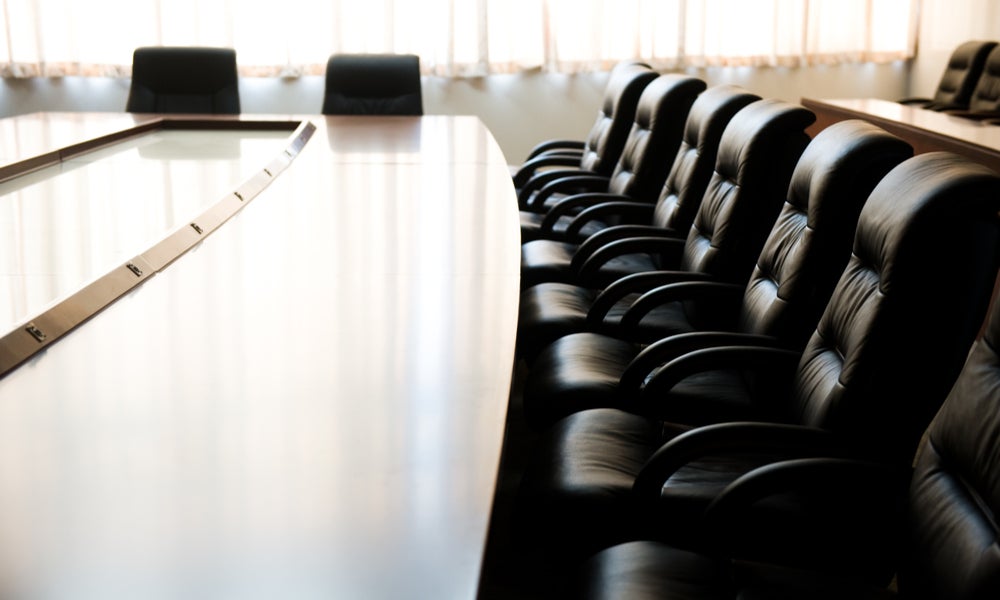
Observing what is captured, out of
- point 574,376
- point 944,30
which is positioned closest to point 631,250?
point 574,376

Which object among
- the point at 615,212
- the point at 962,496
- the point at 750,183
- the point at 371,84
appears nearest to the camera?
the point at 962,496

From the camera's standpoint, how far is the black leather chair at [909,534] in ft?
4.91

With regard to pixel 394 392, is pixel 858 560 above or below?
below

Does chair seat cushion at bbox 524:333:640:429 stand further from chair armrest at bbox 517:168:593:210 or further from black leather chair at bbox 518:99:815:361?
chair armrest at bbox 517:168:593:210

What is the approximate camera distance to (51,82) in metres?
7.30

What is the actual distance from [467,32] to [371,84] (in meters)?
1.70

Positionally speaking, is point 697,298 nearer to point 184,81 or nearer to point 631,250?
point 631,250

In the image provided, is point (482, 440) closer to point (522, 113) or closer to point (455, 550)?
point (455, 550)

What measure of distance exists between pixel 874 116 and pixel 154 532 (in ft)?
17.1

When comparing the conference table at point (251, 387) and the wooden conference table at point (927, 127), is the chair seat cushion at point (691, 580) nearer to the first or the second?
the conference table at point (251, 387)

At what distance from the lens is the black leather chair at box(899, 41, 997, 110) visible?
675cm

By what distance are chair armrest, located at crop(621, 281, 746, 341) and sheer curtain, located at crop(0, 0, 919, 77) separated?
476 centimetres

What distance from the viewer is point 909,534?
5.44 ft

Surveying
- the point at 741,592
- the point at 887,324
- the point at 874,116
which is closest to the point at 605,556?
the point at 741,592
